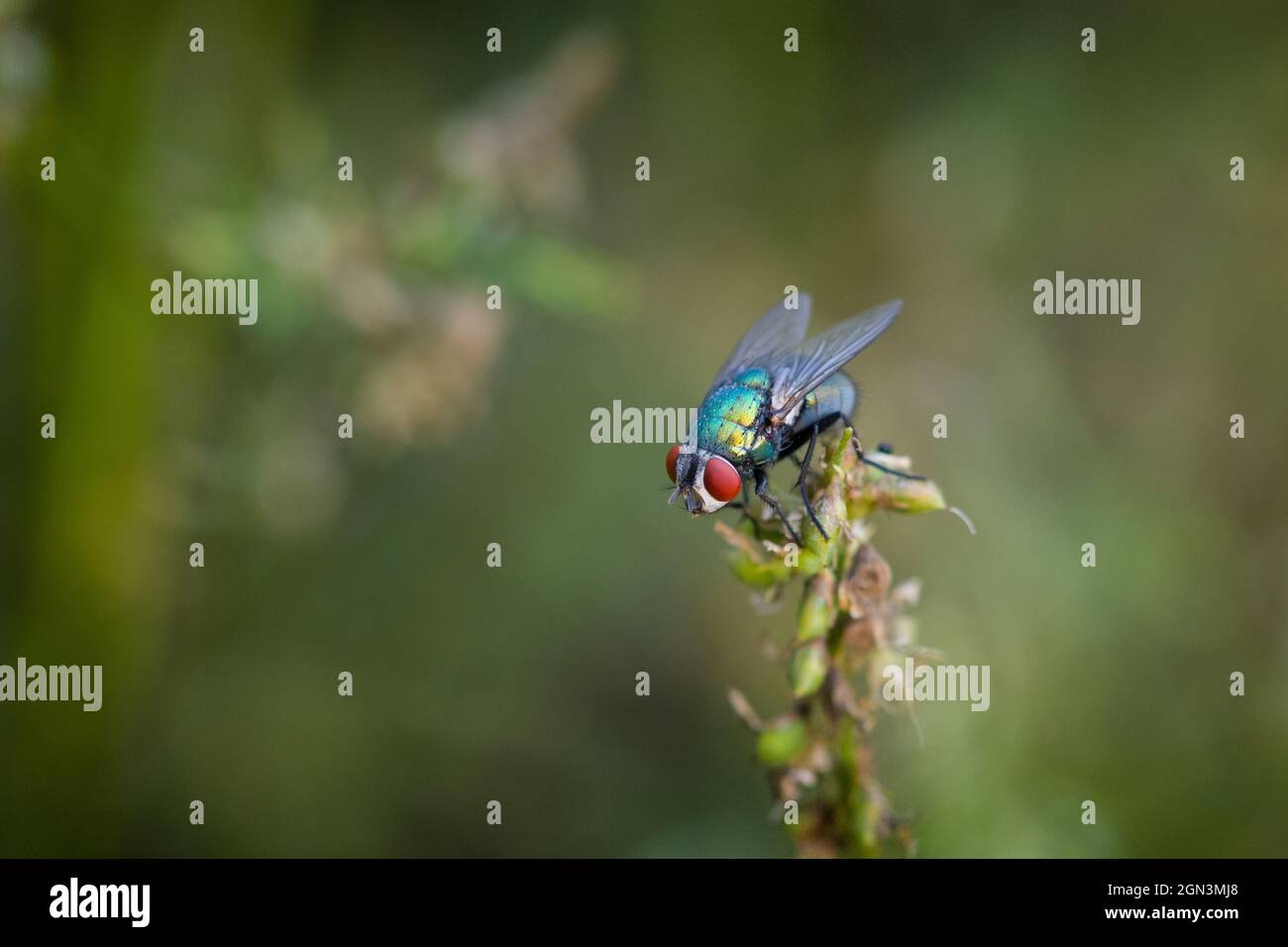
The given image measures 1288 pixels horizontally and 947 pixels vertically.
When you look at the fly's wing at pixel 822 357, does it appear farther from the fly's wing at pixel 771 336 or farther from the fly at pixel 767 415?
the fly's wing at pixel 771 336

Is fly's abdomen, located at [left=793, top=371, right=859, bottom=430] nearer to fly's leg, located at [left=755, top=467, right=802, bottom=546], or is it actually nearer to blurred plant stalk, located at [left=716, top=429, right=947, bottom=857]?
fly's leg, located at [left=755, top=467, right=802, bottom=546]

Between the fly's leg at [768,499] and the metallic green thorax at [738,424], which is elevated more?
the metallic green thorax at [738,424]

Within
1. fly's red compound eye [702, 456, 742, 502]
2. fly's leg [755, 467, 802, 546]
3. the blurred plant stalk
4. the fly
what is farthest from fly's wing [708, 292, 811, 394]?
the blurred plant stalk

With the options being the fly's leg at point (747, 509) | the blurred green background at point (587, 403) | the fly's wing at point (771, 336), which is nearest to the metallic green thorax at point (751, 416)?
the fly's leg at point (747, 509)

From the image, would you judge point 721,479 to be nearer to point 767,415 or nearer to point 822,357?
point 767,415

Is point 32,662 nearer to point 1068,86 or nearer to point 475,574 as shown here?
point 475,574

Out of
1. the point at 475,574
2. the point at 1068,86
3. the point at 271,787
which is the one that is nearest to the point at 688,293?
the point at 475,574
